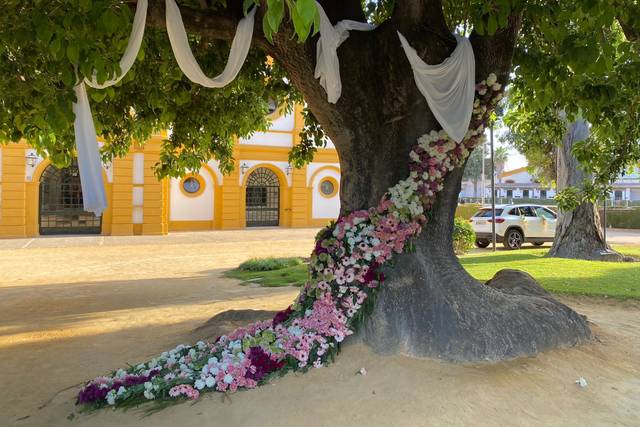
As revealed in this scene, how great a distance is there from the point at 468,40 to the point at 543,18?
2.07 feet

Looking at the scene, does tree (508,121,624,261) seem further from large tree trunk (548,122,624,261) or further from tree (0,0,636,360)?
tree (0,0,636,360)

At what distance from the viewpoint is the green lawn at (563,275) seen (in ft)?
25.8

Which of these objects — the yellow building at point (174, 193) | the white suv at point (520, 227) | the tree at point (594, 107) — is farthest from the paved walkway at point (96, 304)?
the white suv at point (520, 227)

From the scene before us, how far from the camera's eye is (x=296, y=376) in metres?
3.74

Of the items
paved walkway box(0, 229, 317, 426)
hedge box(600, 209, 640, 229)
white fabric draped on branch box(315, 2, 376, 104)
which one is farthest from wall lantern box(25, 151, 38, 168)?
hedge box(600, 209, 640, 229)

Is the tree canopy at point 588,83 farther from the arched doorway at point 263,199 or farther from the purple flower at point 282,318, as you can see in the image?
the arched doorway at point 263,199

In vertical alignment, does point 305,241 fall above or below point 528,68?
below

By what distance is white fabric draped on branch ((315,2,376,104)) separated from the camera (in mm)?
4168

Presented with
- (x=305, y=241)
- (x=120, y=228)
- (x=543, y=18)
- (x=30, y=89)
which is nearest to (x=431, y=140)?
(x=543, y=18)

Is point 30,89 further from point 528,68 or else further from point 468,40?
point 528,68

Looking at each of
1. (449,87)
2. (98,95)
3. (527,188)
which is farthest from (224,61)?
(527,188)

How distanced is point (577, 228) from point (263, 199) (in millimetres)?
16764

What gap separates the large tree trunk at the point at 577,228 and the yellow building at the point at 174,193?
44.7 feet

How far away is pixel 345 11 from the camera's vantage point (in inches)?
186
